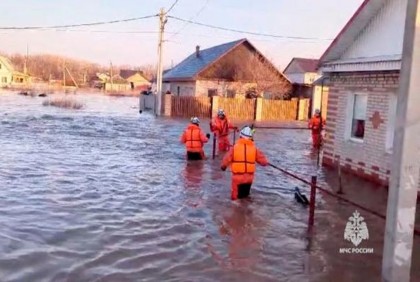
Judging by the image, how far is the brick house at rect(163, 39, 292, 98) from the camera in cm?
3812

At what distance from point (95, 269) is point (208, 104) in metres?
29.2

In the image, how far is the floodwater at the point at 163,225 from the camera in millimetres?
5727

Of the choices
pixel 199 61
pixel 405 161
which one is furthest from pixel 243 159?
pixel 199 61

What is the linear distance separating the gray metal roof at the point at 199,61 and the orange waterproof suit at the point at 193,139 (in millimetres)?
24893

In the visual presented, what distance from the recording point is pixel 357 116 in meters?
12.5

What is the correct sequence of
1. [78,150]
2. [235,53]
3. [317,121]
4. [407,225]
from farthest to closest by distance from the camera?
[235,53], [317,121], [78,150], [407,225]

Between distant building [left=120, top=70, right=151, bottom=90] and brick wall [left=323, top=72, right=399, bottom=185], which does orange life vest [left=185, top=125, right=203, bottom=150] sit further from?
distant building [left=120, top=70, right=151, bottom=90]

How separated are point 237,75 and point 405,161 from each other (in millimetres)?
35114

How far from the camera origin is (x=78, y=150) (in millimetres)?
15211

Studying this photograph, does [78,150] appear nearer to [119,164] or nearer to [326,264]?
[119,164]

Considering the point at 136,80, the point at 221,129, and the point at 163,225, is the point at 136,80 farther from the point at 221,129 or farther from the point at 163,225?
the point at 163,225

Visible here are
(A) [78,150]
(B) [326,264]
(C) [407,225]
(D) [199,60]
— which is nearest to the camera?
(C) [407,225]

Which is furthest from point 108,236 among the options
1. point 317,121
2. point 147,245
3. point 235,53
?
point 235,53

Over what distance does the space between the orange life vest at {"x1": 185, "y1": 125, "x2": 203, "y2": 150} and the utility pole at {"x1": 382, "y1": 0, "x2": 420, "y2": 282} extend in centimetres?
903
